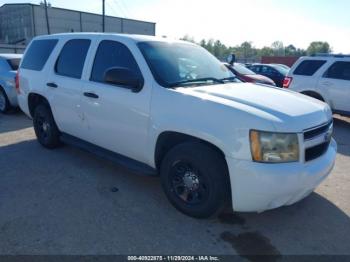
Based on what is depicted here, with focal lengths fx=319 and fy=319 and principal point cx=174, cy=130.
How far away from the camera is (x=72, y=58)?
4793 millimetres

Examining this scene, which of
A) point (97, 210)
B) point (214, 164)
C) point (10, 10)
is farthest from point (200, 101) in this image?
point (10, 10)

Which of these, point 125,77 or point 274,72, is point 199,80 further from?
point 274,72

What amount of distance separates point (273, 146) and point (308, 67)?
7.14 metres

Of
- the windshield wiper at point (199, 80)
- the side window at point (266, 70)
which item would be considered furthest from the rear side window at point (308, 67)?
the side window at point (266, 70)

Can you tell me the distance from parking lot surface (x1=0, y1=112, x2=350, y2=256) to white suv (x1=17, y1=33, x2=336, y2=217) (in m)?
0.33

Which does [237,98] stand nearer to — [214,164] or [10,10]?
[214,164]

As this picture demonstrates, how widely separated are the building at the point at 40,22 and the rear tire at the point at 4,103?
41124 millimetres

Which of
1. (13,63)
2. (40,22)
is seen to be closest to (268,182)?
(13,63)

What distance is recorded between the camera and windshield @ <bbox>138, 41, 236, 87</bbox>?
3.65 metres

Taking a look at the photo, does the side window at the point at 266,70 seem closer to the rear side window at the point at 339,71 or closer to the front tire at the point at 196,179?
the rear side window at the point at 339,71

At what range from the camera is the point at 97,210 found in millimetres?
3592

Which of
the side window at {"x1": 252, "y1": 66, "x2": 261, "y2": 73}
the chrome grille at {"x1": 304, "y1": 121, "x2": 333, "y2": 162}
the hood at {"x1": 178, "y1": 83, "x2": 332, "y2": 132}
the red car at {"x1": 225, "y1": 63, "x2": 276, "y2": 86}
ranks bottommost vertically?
the side window at {"x1": 252, "y1": 66, "x2": 261, "y2": 73}

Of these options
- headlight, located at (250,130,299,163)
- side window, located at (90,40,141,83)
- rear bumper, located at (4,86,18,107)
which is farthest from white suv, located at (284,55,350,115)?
rear bumper, located at (4,86,18,107)

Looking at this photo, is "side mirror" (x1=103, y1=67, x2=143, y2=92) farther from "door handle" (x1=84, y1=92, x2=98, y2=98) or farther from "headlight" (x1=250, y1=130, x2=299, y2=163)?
"headlight" (x1=250, y1=130, x2=299, y2=163)
